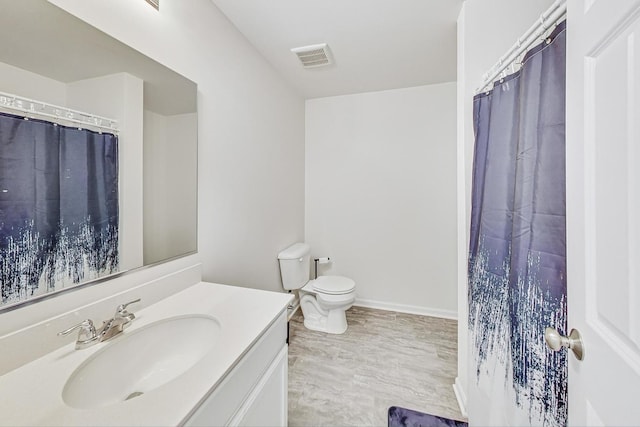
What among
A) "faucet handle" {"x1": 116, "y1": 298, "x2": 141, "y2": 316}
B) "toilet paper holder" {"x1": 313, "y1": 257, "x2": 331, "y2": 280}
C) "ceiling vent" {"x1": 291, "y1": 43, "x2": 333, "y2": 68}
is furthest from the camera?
"toilet paper holder" {"x1": 313, "y1": 257, "x2": 331, "y2": 280}

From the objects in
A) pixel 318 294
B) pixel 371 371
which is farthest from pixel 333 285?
pixel 371 371

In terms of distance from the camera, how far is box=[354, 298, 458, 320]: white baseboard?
2518 mm

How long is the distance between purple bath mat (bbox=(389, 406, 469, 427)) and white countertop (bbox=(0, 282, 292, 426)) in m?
1.04

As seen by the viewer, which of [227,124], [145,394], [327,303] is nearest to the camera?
[145,394]

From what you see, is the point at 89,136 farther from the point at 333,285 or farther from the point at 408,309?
the point at 408,309

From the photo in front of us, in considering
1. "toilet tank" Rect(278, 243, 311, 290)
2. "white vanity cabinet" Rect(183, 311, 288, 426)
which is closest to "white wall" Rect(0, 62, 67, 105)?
"white vanity cabinet" Rect(183, 311, 288, 426)

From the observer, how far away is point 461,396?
1.50 metres

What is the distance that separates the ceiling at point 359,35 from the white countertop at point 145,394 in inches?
68.1

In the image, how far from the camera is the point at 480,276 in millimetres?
1144

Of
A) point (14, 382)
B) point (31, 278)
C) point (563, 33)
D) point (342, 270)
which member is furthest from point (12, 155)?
point (342, 270)

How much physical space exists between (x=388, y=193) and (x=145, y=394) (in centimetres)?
246

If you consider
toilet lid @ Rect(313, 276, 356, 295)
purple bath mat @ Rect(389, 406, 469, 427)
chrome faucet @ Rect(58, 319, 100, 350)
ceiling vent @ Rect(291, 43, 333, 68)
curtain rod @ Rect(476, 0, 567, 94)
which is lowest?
purple bath mat @ Rect(389, 406, 469, 427)

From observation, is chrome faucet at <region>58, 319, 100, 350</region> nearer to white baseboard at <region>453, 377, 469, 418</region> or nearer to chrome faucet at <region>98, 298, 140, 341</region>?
chrome faucet at <region>98, 298, 140, 341</region>

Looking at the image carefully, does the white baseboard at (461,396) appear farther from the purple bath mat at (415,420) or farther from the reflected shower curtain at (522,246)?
the reflected shower curtain at (522,246)
